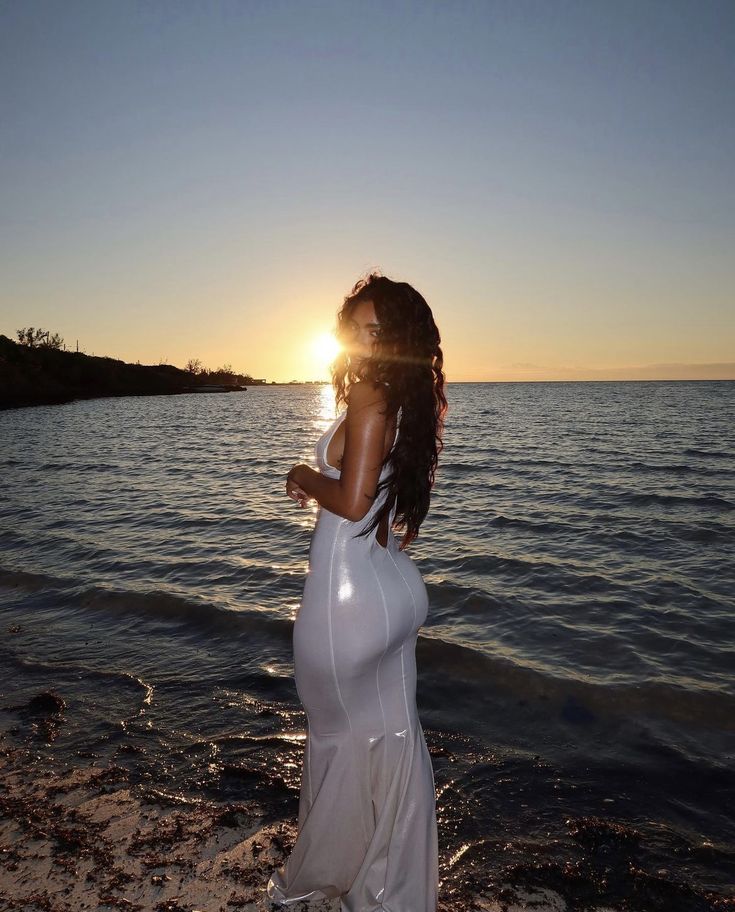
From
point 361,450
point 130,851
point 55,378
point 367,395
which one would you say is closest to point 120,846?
point 130,851

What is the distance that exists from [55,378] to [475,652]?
89.9m

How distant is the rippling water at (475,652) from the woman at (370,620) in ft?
2.87

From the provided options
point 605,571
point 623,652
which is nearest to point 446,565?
point 605,571

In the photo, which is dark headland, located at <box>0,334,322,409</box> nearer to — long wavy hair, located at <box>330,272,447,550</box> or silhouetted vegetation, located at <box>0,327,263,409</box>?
silhouetted vegetation, located at <box>0,327,263,409</box>

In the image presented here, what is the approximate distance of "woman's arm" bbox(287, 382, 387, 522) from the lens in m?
2.43

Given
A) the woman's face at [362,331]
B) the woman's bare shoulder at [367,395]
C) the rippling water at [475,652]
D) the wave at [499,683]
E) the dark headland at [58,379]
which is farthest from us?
the dark headland at [58,379]

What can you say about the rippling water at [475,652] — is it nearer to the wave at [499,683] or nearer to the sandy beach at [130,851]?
the wave at [499,683]

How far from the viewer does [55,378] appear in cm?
8456

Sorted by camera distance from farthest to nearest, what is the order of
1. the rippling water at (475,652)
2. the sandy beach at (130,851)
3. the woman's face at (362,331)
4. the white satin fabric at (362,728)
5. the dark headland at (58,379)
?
the dark headland at (58,379), the rippling water at (475,652), the sandy beach at (130,851), the white satin fabric at (362,728), the woman's face at (362,331)

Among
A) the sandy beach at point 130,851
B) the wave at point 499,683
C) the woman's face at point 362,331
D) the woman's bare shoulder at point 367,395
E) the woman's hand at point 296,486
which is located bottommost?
the wave at point 499,683

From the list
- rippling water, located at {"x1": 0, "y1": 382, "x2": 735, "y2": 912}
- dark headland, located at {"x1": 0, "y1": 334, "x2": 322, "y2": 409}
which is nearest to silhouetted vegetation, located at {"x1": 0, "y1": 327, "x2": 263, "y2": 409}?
dark headland, located at {"x1": 0, "y1": 334, "x2": 322, "y2": 409}

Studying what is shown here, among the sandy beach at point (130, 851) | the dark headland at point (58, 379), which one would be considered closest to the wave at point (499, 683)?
the sandy beach at point (130, 851)

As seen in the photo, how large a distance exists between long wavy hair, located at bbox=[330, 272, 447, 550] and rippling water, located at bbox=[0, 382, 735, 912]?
2456 millimetres

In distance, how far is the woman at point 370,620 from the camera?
2.51m
